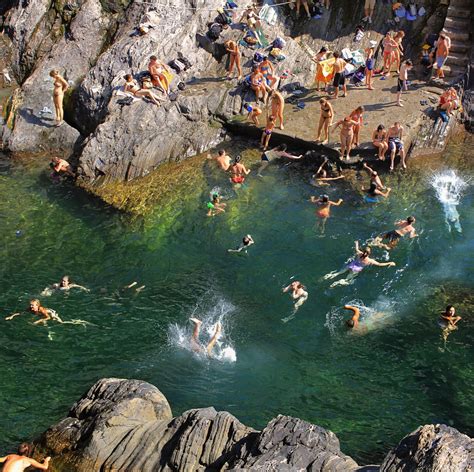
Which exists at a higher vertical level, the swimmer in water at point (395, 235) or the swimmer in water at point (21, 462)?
the swimmer in water at point (395, 235)

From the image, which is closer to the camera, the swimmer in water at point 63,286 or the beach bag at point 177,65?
the swimmer in water at point 63,286

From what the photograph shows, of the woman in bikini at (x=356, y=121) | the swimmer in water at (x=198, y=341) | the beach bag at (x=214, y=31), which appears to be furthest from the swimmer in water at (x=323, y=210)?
the beach bag at (x=214, y=31)

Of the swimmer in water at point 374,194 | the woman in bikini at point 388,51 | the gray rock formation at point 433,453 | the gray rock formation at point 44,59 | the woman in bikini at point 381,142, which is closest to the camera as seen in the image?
the gray rock formation at point 433,453

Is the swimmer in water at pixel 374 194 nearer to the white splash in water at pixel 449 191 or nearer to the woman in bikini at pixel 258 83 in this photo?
the white splash in water at pixel 449 191

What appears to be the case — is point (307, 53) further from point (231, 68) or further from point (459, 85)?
point (459, 85)

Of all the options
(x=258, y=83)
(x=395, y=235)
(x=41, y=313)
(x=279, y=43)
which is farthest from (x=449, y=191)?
(x=41, y=313)

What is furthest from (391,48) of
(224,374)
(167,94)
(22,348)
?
(22,348)

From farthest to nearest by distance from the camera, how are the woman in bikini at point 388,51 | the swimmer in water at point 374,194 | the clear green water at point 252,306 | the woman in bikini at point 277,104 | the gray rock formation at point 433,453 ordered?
1. the woman in bikini at point 388,51
2. the woman in bikini at point 277,104
3. the swimmer in water at point 374,194
4. the clear green water at point 252,306
5. the gray rock formation at point 433,453

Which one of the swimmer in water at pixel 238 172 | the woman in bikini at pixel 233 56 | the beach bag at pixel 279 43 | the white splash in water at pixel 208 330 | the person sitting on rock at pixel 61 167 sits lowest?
the white splash in water at pixel 208 330

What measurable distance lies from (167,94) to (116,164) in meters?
3.61

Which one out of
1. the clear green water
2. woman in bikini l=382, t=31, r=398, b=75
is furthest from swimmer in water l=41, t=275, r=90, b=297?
woman in bikini l=382, t=31, r=398, b=75

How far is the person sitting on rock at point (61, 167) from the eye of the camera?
2427cm

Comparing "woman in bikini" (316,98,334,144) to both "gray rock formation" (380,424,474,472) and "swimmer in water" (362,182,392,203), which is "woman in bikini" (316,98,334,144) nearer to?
"swimmer in water" (362,182,392,203)

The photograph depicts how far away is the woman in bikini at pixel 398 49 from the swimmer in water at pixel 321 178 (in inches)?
242
